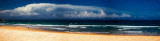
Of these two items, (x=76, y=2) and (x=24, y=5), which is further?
(x=24, y=5)

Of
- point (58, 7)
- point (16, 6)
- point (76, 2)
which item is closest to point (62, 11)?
point (58, 7)

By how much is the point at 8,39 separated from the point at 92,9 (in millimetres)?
3262

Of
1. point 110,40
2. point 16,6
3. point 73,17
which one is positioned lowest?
point 110,40

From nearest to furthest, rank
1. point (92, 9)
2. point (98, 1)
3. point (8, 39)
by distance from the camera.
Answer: point (8, 39), point (98, 1), point (92, 9)

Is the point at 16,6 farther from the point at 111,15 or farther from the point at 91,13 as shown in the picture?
the point at 111,15

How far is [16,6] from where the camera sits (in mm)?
6250

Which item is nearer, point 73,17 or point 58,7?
point 58,7

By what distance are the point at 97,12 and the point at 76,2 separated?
0.83 m

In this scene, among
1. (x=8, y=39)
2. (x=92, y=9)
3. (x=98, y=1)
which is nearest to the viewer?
(x=8, y=39)

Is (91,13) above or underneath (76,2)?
underneath

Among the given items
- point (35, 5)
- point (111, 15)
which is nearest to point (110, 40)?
point (111, 15)

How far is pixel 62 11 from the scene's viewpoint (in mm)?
6242

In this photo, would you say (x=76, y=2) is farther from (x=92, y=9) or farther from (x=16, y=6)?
(x=16, y=6)

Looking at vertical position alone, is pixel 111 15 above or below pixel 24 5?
below
